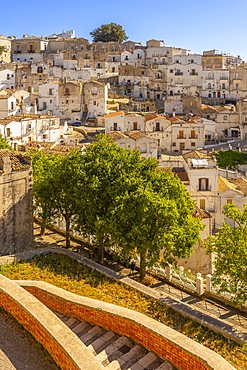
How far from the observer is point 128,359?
8.63 m

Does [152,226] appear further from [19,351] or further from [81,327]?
[19,351]

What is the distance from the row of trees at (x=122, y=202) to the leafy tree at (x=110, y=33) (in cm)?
7516

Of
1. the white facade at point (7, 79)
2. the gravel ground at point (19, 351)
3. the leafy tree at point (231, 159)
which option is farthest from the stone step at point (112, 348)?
the white facade at point (7, 79)

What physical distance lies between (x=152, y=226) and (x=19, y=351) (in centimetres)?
877

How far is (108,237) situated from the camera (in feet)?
59.6

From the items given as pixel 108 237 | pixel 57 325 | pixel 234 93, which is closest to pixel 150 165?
pixel 108 237

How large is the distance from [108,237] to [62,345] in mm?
10667

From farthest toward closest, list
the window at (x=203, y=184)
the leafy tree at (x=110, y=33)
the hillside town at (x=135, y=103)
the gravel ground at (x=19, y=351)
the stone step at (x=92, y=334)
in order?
1. the leafy tree at (x=110, y=33)
2. the hillside town at (x=135, y=103)
3. the window at (x=203, y=184)
4. the stone step at (x=92, y=334)
5. the gravel ground at (x=19, y=351)

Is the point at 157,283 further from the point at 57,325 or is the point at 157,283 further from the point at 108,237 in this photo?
the point at 57,325

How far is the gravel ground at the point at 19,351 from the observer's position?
7.84m

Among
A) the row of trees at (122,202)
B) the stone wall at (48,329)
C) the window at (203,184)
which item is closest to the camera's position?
the stone wall at (48,329)

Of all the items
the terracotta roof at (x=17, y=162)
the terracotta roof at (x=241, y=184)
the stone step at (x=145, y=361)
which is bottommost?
the terracotta roof at (x=241, y=184)

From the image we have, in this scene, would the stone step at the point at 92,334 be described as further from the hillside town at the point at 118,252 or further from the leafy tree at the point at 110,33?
the leafy tree at the point at 110,33

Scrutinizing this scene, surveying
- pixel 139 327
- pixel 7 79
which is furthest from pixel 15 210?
pixel 7 79
